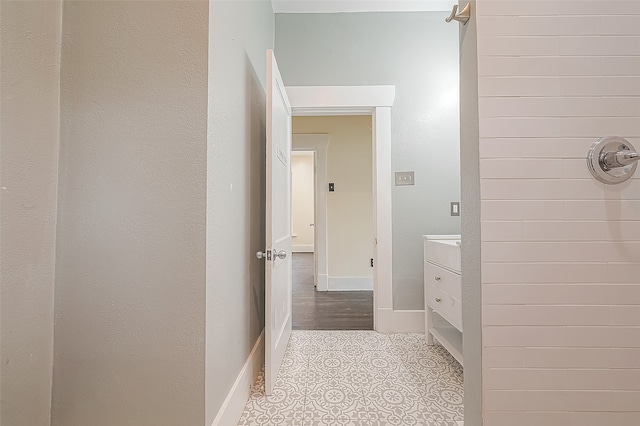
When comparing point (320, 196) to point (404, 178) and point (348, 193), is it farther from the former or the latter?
point (404, 178)

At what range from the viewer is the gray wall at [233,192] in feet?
3.66

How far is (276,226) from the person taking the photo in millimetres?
1719

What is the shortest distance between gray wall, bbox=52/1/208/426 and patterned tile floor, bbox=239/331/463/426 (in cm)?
56

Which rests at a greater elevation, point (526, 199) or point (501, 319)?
point (526, 199)

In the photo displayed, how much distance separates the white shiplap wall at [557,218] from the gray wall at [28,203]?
1392mm

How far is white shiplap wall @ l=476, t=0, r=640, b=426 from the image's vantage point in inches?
33.4

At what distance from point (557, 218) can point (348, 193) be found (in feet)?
10.5

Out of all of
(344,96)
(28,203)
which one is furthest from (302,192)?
(28,203)

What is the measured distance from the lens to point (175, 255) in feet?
3.42

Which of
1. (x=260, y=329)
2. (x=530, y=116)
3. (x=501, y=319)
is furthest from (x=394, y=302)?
(x=530, y=116)

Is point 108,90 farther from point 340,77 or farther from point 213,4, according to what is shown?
point 340,77

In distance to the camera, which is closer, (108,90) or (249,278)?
(108,90)

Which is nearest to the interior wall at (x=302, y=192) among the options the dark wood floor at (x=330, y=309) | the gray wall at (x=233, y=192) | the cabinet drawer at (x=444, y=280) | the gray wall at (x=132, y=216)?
the dark wood floor at (x=330, y=309)

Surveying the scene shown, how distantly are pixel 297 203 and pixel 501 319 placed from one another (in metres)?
7.73
